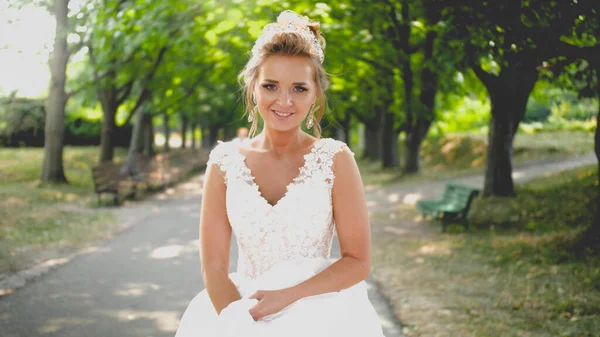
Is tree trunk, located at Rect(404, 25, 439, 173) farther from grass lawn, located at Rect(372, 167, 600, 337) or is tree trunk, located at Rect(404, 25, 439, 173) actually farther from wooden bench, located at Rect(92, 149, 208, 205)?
wooden bench, located at Rect(92, 149, 208, 205)

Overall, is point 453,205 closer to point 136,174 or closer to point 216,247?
point 216,247

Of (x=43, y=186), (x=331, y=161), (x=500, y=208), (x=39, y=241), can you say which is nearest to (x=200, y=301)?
(x=331, y=161)

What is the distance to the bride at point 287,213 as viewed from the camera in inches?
94.4

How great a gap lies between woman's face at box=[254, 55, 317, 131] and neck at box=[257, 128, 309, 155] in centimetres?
9

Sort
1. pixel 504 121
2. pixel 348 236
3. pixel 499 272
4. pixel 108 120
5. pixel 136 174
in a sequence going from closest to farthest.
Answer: pixel 348 236 < pixel 499 272 < pixel 504 121 < pixel 136 174 < pixel 108 120

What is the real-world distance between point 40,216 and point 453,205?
838 centimetres

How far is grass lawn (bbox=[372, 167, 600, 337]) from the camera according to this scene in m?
5.35

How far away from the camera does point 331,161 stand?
2.55 meters

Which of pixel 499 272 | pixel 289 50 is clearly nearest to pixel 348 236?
pixel 289 50

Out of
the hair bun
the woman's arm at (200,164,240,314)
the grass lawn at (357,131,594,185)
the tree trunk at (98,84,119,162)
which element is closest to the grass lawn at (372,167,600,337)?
the woman's arm at (200,164,240,314)

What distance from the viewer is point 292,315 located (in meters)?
2.27

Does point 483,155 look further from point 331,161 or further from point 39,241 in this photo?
point 331,161

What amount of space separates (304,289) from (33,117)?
17.8 m

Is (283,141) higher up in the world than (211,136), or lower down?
lower down
